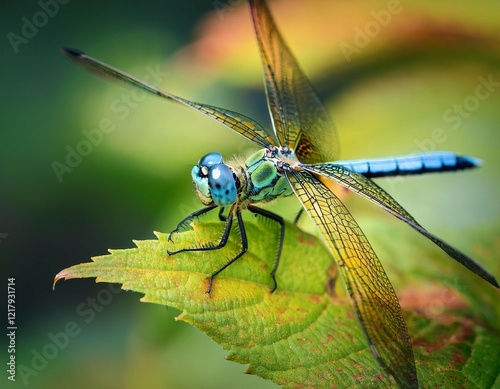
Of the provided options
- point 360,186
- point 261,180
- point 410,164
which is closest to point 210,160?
point 261,180

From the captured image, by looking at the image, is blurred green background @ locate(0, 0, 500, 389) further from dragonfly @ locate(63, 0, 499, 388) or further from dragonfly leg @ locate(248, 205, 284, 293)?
dragonfly leg @ locate(248, 205, 284, 293)

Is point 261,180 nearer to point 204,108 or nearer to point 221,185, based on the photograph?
point 221,185

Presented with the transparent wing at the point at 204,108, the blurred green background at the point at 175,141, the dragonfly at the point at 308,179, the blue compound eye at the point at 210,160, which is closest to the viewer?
the dragonfly at the point at 308,179

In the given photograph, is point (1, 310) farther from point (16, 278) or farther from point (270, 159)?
point (270, 159)

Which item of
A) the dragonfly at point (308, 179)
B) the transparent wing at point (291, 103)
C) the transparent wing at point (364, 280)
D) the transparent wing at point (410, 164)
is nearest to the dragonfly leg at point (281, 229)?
the dragonfly at point (308, 179)

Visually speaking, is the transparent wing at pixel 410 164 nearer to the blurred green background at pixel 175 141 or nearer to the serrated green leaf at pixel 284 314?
the blurred green background at pixel 175 141

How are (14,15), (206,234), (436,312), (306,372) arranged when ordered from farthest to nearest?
1. (14,15)
2. (436,312)
3. (206,234)
4. (306,372)

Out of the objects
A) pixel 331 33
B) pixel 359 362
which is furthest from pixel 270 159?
pixel 331 33
